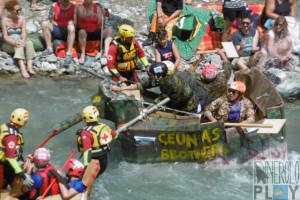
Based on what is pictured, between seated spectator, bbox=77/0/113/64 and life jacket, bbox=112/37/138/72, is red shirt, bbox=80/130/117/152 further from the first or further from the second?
seated spectator, bbox=77/0/113/64

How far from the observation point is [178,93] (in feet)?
36.9

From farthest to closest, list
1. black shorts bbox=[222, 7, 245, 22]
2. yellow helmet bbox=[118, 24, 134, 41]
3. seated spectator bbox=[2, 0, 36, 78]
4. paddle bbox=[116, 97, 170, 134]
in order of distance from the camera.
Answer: black shorts bbox=[222, 7, 245, 22] < seated spectator bbox=[2, 0, 36, 78] < yellow helmet bbox=[118, 24, 134, 41] < paddle bbox=[116, 97, 170, 134]

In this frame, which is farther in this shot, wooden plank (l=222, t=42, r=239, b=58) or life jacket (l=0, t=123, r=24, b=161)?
wooden plank (l=222, t=42, r=239, b=58)

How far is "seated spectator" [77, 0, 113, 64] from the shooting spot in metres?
15.3

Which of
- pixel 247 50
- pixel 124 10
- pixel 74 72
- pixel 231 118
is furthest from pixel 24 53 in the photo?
pixel 231 118

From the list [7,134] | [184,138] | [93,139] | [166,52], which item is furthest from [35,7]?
[7,134]

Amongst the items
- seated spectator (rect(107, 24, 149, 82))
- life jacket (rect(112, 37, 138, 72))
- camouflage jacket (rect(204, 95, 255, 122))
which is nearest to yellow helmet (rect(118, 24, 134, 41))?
seated spectator (rect(107, 24, 149, 82))

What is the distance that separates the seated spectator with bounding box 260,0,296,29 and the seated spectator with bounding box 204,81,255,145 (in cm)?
462

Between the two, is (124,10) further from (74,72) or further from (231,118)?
(231,118)

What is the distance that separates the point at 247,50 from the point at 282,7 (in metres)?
1.40

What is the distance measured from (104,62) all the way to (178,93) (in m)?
4.46

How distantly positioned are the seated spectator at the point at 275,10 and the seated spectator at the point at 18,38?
199 inches

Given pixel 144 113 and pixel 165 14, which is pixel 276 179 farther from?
pixel 165 14

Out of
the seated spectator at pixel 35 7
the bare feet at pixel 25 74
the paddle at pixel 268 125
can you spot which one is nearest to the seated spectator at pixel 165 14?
the seated spectator at pixel 35 7
